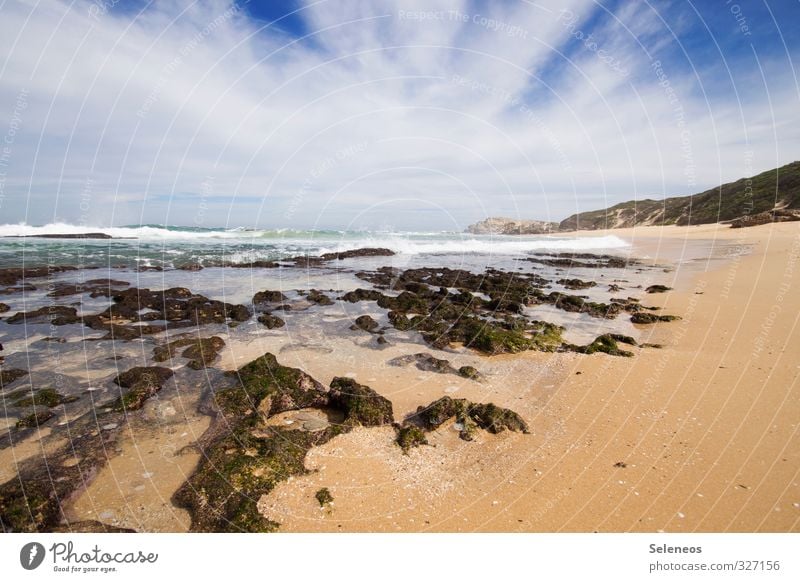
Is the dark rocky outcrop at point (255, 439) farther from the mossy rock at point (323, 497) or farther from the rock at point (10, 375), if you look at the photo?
the rock at point (10, 375)

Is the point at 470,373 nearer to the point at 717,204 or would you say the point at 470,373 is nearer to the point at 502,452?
the point at 502,452

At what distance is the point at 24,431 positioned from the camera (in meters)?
5.98

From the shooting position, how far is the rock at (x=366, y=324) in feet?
39.9

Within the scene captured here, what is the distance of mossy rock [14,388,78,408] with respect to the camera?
6.89m

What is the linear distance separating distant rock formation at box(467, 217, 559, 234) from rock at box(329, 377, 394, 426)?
113m

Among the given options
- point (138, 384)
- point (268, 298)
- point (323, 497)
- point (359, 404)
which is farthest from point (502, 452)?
point (268, 298)

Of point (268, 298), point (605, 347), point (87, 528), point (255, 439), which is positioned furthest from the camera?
point (268, 298)

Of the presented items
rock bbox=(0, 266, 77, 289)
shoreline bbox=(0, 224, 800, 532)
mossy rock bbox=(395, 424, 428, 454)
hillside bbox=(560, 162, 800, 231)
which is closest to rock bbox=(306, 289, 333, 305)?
shoreline bbox=(0, 224, 800, 532)

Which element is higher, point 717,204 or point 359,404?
point 717,204

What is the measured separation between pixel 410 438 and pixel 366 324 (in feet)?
22.2

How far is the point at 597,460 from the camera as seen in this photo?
5188mm

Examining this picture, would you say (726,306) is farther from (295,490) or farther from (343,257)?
(343,257)

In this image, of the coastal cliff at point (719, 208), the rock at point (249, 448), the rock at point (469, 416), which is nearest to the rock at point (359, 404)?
the rock at point (249, 448)

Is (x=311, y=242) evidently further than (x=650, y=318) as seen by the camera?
Yes
